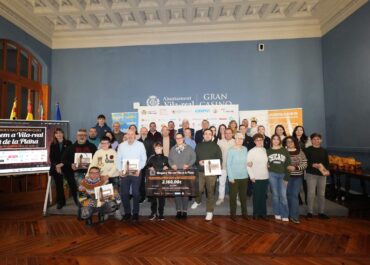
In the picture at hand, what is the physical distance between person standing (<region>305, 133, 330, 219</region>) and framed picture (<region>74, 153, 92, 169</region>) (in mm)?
4336

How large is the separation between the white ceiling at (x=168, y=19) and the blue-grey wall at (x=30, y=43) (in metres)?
0.15

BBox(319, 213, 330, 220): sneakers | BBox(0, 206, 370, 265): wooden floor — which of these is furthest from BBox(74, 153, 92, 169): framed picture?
BBox(319, 213, 330, 220): sneakers

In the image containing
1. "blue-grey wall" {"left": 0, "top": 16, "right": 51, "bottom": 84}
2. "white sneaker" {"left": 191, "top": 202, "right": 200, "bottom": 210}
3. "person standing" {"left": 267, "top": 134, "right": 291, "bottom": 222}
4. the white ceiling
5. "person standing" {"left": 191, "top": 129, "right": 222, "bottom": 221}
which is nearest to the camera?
"person standing" {"left": 267, "top": 134, "right": 291, "bottom": 222}

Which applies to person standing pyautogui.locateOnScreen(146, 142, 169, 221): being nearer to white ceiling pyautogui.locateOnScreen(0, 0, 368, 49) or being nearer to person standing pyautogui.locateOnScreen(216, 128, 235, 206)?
person standing pyautogui.locateOnScreen(216, 128, 235, 206)

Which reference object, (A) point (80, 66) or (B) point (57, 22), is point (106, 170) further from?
(B) point (57, 22)

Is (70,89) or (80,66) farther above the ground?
(80,66)

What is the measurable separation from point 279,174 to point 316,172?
73 cm

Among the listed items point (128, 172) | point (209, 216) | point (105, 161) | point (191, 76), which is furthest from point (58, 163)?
point (191, 76)

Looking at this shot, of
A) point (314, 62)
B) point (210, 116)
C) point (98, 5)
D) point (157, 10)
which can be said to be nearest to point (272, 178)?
point (210, 116)

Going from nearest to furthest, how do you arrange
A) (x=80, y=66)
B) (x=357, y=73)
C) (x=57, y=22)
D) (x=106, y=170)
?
(x=106, y=170), (x=357, y=73), (x=57, y=22), (x=80, y=66)

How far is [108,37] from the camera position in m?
7.04

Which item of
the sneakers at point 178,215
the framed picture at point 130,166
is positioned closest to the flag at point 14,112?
the framed picture at point 130,166

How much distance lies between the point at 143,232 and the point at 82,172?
1.98 meters

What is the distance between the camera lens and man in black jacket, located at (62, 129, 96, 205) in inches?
182
